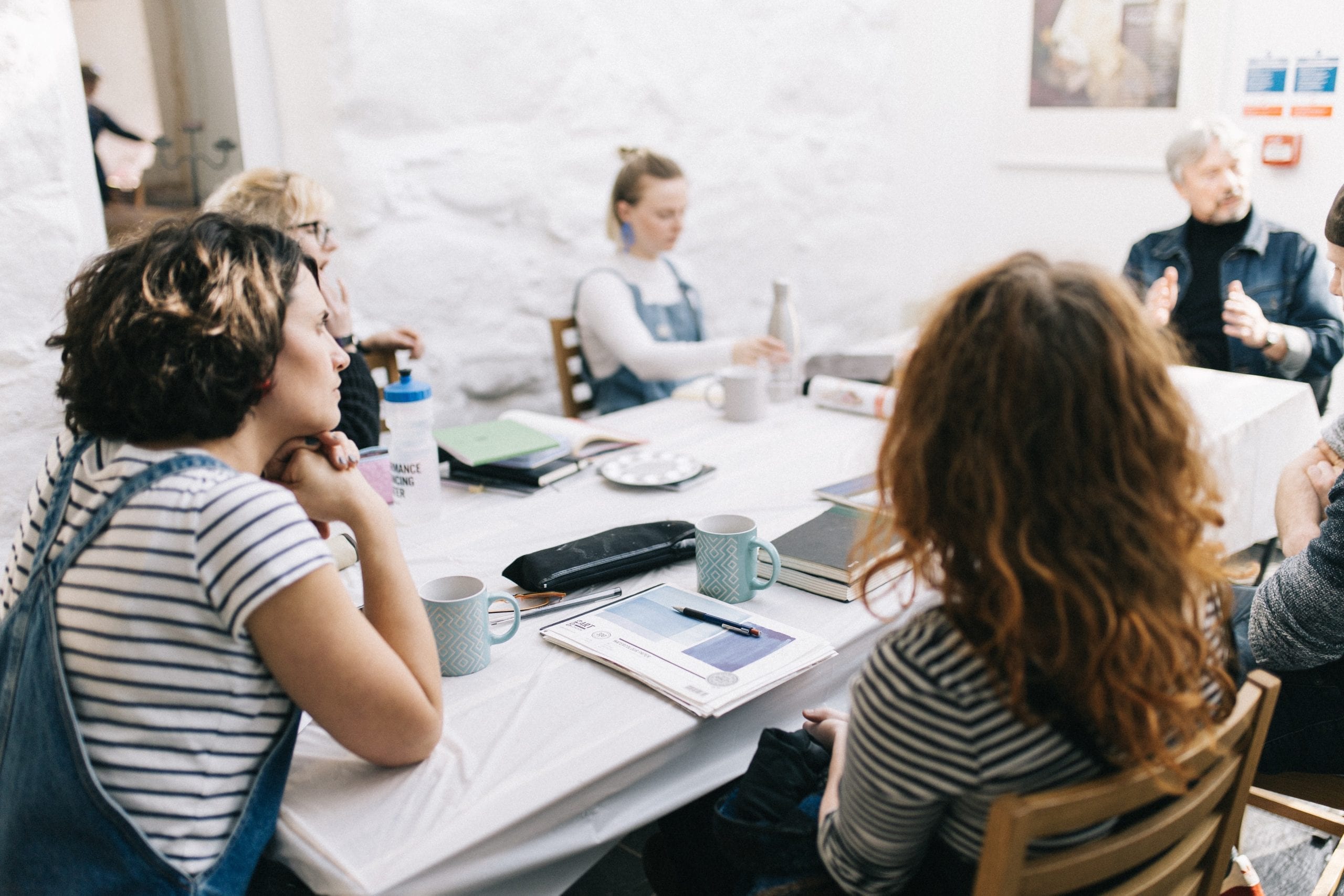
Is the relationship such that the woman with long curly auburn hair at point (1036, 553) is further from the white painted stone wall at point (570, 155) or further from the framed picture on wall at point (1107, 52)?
the framed picture on wall at point (1107, 52)

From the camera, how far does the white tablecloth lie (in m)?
0.91

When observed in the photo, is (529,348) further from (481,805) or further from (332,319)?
(481,805)

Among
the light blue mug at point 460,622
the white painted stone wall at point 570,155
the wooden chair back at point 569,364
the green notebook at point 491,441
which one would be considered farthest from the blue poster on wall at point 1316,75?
the light blue mug at point 460,622

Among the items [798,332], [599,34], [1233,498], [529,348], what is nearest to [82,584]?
[798,332]

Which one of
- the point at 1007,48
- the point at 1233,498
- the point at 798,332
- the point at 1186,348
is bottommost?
the point at 1233,498

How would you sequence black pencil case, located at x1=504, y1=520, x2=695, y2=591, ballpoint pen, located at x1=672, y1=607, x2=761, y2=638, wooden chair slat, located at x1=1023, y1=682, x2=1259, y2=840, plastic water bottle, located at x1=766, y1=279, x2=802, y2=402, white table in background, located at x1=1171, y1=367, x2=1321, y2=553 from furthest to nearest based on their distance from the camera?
1. plastic water bottle, located at x1=766, y1=279, x2=802, y2=402
2. white table in background, located at x1=1171, y1=367, x2=1321, y2=553
3. black pencil case, located at x1=504, y1=520, x2=695, y2=591
4. ballpoint pen, located at x1=672, y1=607, x2=761, y2=638
5. wooden chair slat, located at x1=1023, y1=682, x2=1259, y2=840

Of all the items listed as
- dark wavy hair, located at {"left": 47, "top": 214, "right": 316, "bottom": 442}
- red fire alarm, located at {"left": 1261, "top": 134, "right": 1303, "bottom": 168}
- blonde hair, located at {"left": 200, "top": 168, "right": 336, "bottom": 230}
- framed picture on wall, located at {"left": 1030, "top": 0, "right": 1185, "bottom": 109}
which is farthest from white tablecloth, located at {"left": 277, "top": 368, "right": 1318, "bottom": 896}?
framed picture on wall, located at {"left": 1030, "top": 0, "right": 1185, "bottom": 109}

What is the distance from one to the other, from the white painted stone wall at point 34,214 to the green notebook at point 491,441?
808 millimetres

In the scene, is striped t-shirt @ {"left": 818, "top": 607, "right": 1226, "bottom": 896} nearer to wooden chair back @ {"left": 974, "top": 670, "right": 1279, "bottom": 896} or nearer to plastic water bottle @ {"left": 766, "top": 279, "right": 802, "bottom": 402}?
wooden chair back @ {"left": 974, "top": 670, "right": 1279, "bottom": 896}

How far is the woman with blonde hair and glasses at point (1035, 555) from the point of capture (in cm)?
78

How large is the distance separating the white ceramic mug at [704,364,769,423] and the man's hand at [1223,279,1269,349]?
1127 mm

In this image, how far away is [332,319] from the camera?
6.18ft

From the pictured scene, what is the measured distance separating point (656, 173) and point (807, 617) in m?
1.70

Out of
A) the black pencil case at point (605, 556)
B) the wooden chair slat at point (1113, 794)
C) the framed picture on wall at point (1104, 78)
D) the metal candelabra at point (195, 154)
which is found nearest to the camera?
the wooden chair slat at point (1113, 794)
